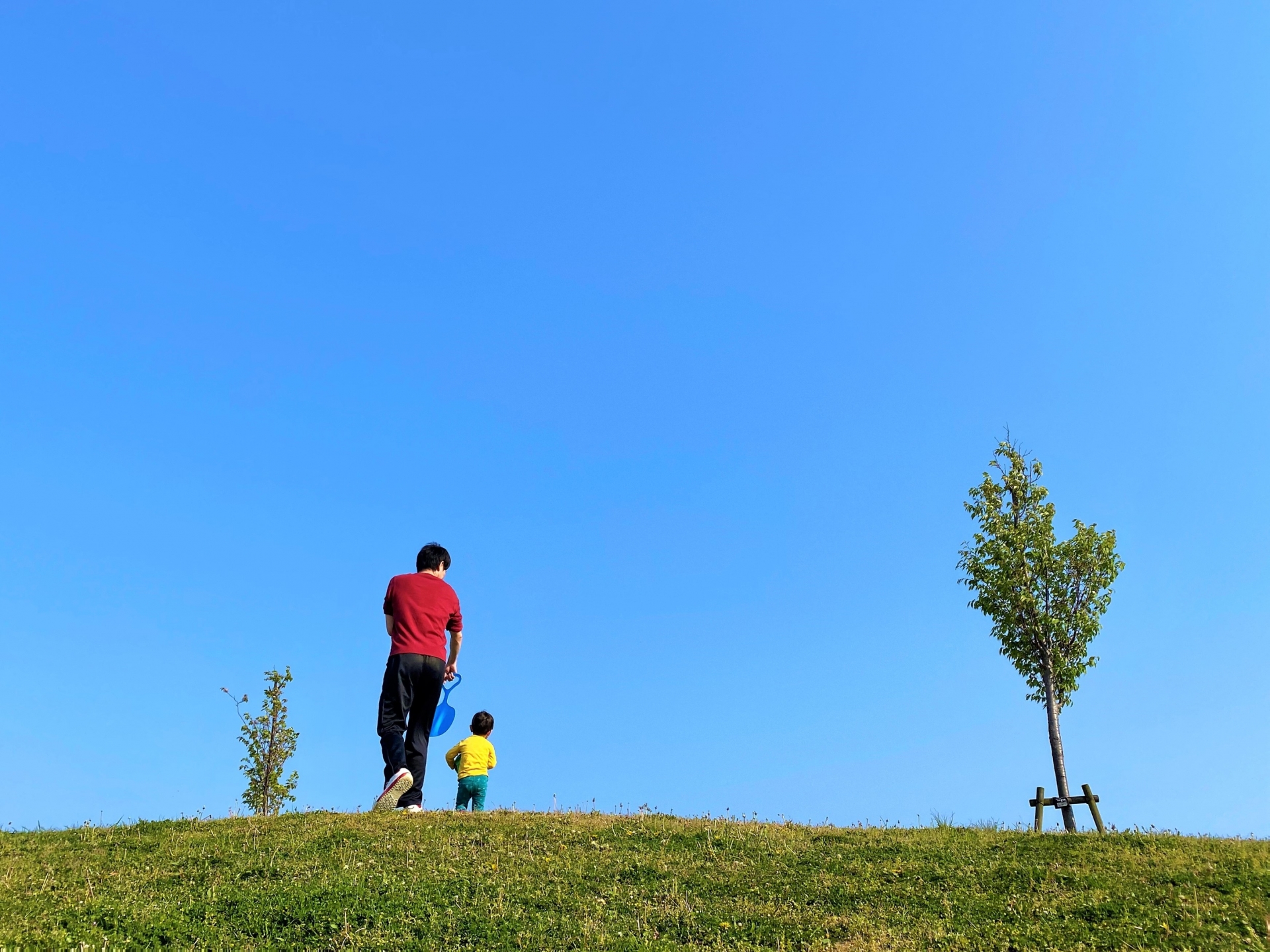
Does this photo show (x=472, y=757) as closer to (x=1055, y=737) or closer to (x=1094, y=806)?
(x=1094, y=806)

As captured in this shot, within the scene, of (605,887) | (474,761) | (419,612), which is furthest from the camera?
(474,761)

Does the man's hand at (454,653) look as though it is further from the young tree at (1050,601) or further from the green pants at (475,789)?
the young tree at (1050,601)

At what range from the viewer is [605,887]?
1147 centimetres

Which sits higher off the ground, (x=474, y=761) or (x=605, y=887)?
(x=474, y=761)

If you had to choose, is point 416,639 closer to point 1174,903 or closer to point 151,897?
point 151,897

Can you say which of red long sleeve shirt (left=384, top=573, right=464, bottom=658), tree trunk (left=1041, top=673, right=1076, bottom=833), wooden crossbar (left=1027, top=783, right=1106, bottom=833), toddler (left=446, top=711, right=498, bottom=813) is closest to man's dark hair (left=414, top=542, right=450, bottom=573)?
red long sleeve shirt (left=384, top=573, right=464, bottom=658)

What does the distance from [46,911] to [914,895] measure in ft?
32.9

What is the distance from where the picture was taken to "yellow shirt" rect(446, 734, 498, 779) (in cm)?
1658

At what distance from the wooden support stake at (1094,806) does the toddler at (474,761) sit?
10.5 metres

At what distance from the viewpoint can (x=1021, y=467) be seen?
1024 inches

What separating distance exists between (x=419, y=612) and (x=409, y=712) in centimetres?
164

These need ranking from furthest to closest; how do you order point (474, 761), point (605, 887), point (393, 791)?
point (474, 761), point (393, 791), point (605, 887)

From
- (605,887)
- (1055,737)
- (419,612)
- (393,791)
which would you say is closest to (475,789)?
(393,791)

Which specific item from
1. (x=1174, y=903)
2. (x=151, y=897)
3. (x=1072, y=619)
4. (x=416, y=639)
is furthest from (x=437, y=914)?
(x=1072, y=619)
